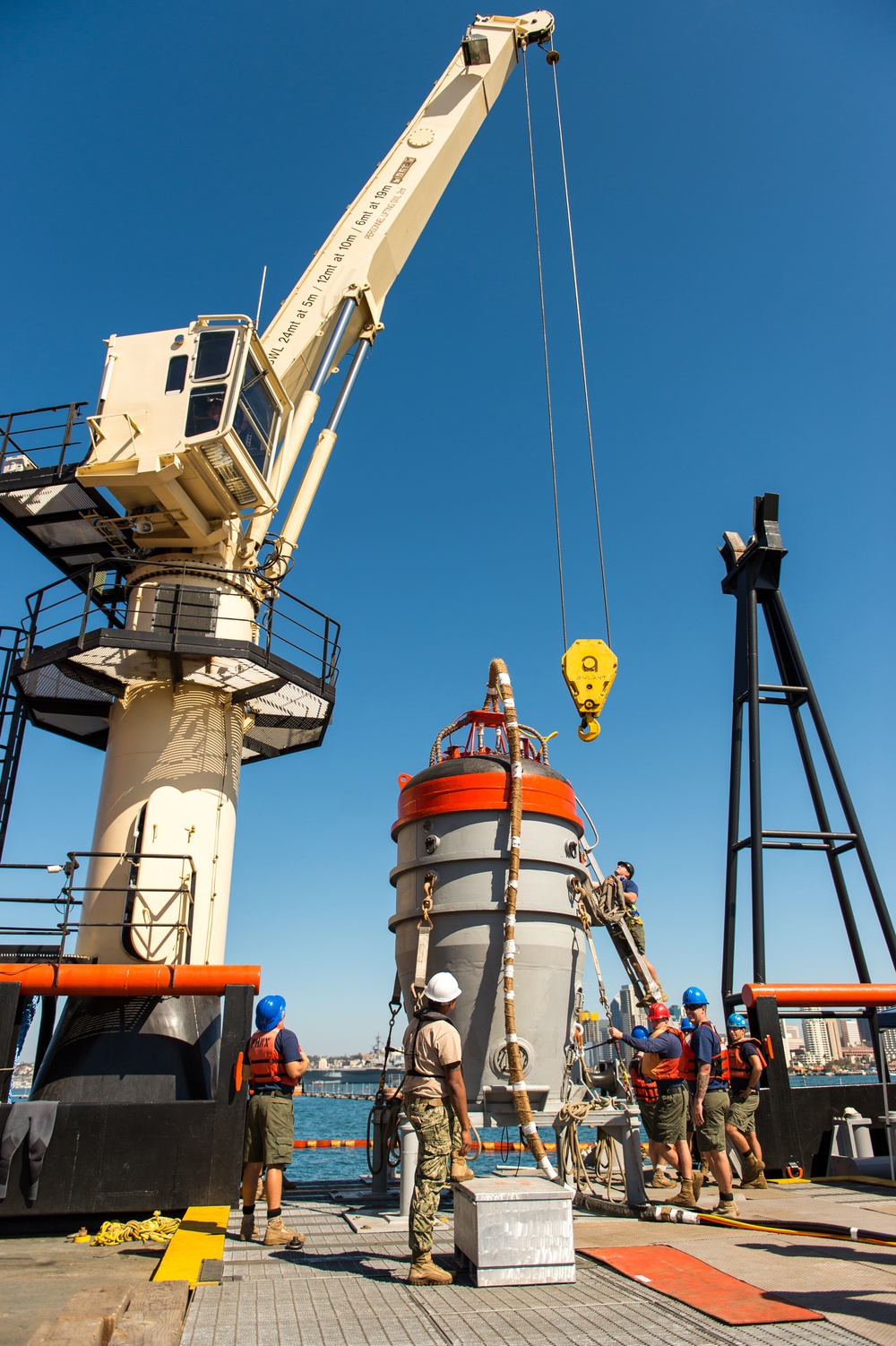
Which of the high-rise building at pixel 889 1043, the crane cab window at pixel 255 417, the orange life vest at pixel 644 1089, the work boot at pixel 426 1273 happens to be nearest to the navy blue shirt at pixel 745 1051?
the orange life vest at pixel 644 1089

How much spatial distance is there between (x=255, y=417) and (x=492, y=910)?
814cm

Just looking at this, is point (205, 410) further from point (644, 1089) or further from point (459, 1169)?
point (644, 1089)

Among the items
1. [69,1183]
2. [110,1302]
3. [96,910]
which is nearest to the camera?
[110,1302]

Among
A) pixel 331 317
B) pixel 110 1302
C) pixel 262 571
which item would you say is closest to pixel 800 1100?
pixel 110 1302

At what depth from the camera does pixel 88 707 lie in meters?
12.9

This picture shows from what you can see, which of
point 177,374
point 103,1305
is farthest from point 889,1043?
point 177,374

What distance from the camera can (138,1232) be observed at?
714 centimetres

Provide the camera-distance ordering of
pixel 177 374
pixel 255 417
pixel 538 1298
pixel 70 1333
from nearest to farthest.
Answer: pixel 70 1333
pixel 538 1298
pixel 177 374
pixel 255 417

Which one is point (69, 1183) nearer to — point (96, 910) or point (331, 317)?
point (96, 910)

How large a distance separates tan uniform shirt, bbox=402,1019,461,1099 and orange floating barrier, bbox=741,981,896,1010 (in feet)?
19.5

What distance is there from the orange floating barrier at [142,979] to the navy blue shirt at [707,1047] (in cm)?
432

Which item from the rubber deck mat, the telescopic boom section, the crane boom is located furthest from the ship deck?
the crane boom

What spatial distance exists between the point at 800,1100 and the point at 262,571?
1022 cm

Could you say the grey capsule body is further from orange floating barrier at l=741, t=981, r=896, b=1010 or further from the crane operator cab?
the crane operator cab
